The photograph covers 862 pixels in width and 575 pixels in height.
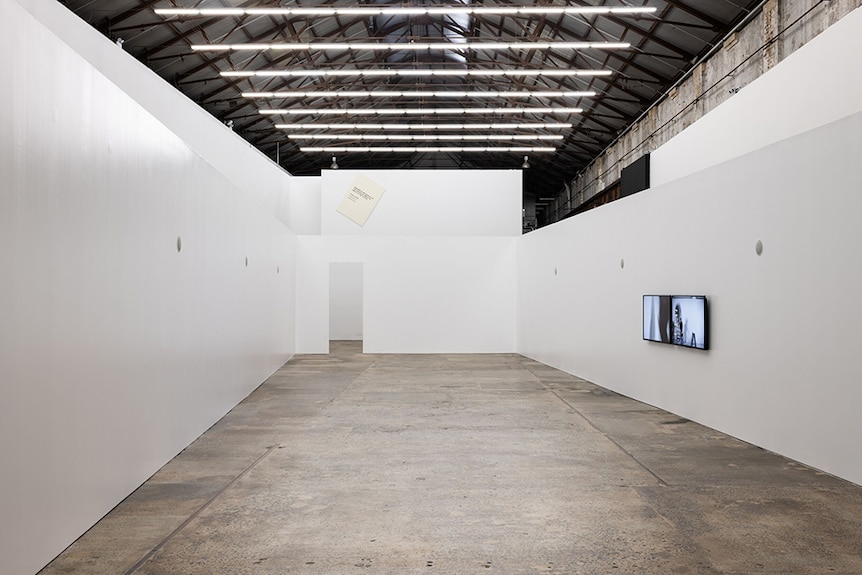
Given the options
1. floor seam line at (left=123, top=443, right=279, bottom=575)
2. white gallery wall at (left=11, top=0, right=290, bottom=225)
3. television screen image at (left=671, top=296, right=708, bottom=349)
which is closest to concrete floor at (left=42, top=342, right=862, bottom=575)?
floor seam line at (left=123, top=443, right=279, bottom=575)

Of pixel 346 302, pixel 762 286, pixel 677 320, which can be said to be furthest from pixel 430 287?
pixel 762 286

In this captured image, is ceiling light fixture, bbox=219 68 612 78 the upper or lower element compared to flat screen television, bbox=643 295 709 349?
upper

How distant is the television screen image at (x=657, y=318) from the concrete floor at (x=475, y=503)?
0.97 metres

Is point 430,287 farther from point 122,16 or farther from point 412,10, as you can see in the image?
point 122,16

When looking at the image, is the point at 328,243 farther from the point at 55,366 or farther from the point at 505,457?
the point at 55,366

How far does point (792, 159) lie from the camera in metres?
5.86

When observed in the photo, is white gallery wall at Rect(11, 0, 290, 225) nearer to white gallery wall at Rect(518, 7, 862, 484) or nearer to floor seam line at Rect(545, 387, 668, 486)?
floor seam line at Rect(545, 387, 668, 486)

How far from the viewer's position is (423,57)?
22.8m

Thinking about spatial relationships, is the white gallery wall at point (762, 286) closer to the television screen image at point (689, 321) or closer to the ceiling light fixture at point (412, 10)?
the television screen image at point (689, 321)

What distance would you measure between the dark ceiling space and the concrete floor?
9352mm

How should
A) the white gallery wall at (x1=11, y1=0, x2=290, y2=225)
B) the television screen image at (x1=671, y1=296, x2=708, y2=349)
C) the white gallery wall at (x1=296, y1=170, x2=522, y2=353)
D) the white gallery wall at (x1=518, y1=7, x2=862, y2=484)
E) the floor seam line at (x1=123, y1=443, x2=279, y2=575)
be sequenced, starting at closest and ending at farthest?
the floor seam line at (x1=123, y1=443, x2=279, y2=575)
the white gallery wall at (x1=518, y1=7, x2=862, y2=484)
the television screen image at (x1=671, y1=296, x2=708, y2=349)
the white gallery wall at (x1=11, y1=0, x2=290, y2=225)
the white gallery wall at (x1=296, y1=170, x2=522, y2=353)

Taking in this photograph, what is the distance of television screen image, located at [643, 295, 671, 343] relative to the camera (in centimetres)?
819

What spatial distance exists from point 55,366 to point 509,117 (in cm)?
2118

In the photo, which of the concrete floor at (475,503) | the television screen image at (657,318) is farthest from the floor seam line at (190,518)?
the television screen image at (657,318)
